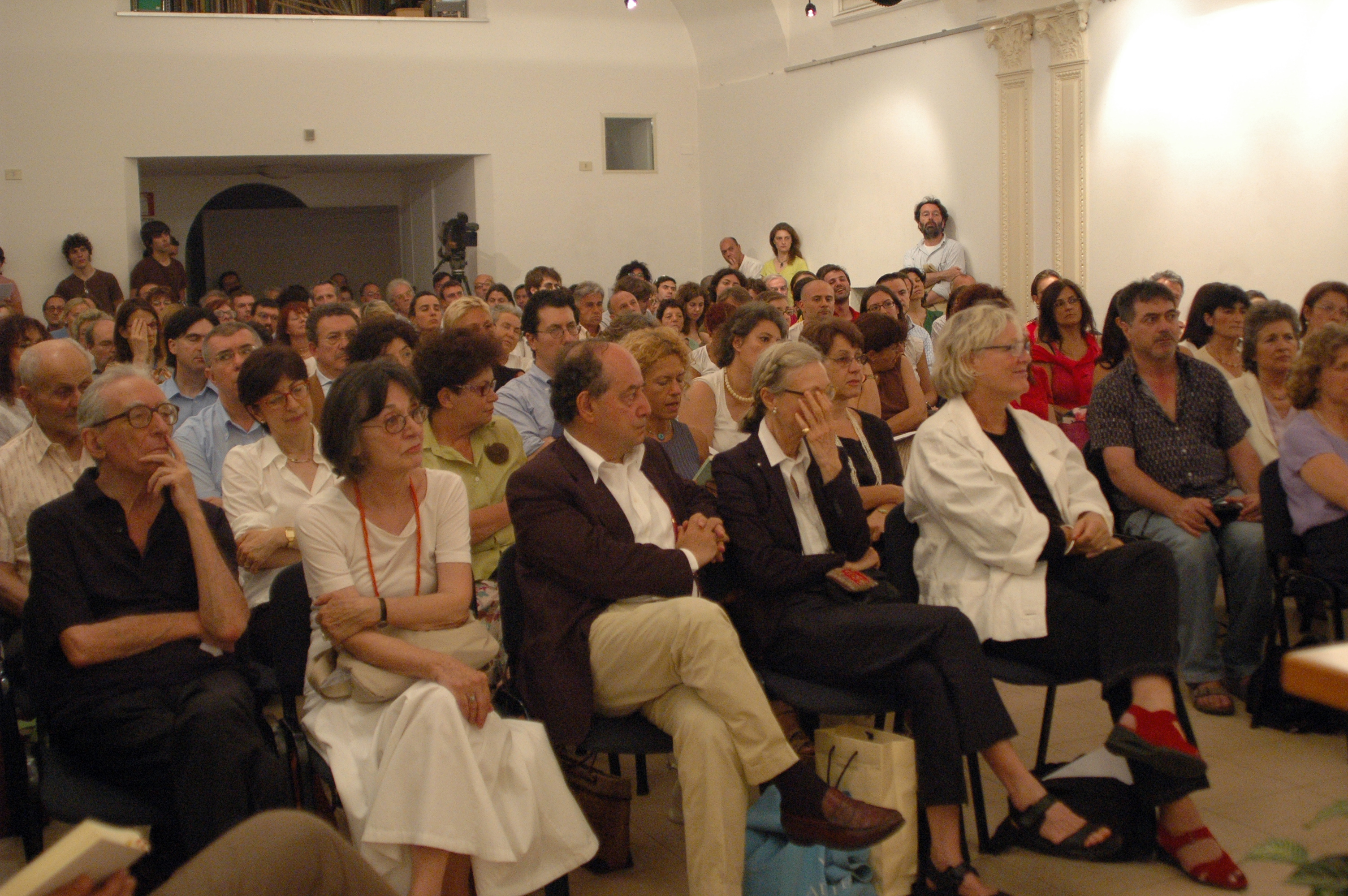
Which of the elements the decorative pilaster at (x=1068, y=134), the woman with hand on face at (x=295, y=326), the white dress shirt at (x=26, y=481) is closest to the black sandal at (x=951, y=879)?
the white dress shirt at (x=26, y=481)

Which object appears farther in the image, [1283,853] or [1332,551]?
[1332,551]

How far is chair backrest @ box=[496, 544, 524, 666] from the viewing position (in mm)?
2723

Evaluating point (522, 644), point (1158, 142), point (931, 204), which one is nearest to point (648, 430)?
Answer: point (522, 644)

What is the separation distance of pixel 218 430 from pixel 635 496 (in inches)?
64.3

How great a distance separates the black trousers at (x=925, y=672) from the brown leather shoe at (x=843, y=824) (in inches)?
7.7

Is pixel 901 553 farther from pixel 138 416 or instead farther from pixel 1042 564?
pixel 138 416

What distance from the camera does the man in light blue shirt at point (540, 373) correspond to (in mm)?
4316

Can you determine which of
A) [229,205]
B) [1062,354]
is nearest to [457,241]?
[229,205]

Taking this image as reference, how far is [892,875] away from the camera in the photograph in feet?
8.70

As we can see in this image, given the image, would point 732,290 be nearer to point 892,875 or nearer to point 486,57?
point 892,875

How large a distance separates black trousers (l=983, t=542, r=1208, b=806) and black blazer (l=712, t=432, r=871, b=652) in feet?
1.43

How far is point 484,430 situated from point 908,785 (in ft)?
5.14

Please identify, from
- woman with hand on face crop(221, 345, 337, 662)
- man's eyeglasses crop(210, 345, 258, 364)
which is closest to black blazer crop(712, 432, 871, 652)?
woman with hand on face crop(221, 345, 337, 662)

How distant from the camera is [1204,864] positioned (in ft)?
8.89
